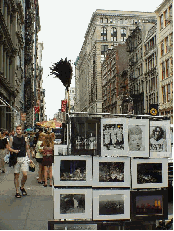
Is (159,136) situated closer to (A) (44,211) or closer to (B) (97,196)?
(B) (97,196)

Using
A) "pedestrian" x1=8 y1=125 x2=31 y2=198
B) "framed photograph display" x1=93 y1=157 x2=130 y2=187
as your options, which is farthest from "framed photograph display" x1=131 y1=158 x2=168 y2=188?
"pedestrian" x1=8 y1=125 x2=31 y2=198

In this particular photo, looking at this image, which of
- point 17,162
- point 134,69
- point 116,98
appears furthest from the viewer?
point 116,98

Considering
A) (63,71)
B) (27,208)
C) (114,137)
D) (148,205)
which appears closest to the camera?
(114,137)

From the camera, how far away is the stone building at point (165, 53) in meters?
44.8

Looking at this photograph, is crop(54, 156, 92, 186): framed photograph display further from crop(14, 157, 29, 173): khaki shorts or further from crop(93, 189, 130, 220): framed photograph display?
crop(14, 157, 29, 173): khaki shorts

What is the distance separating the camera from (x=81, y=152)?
5.66 m

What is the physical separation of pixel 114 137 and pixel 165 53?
43.2 m

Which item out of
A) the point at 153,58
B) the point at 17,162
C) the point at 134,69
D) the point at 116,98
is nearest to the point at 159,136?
the point at 17,162

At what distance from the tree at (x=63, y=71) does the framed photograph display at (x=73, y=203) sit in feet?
55.2

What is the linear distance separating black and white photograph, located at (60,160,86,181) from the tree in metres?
16.7

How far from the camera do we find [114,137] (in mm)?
5699

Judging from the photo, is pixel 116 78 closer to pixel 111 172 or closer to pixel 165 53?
pixel 165 53

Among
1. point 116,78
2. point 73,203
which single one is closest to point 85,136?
point 73,203

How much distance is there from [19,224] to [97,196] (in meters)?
2.08
